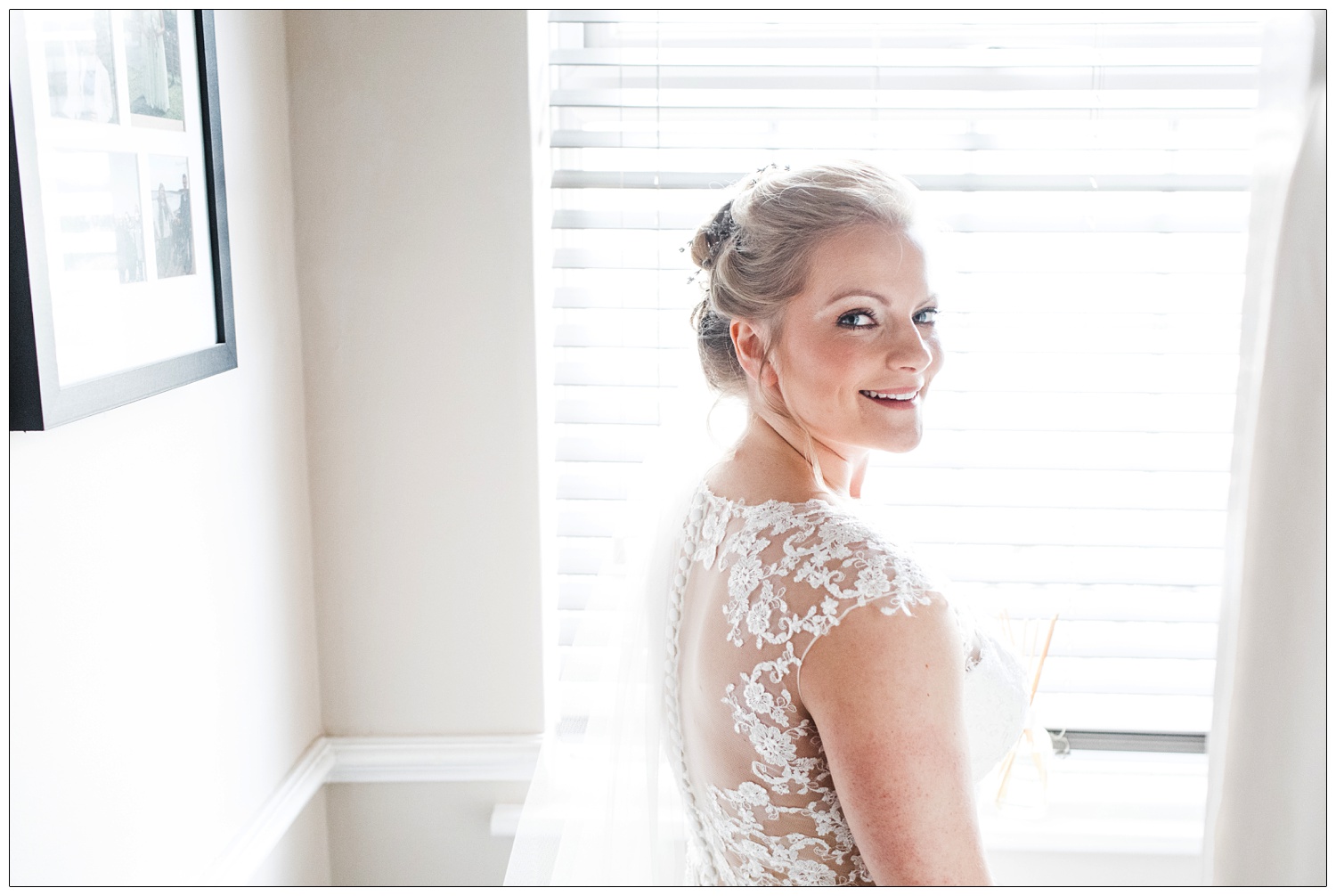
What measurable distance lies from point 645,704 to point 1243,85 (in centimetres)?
135

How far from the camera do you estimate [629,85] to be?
153 cm

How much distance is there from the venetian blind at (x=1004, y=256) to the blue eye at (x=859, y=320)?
0.59 m

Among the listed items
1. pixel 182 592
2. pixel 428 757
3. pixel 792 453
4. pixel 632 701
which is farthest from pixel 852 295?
pixel 428 757

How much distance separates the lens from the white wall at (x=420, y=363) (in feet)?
4.61

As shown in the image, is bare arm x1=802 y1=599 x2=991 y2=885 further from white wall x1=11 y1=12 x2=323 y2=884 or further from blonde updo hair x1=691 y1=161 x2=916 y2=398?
white wall x1=11 y1=12 x2=323 y2=884

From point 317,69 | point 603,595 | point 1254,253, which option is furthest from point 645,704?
point 317,69

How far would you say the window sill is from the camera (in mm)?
1589

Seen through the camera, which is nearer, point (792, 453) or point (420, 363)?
point (792, 453)

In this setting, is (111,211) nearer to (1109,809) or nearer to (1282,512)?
(1282,512)

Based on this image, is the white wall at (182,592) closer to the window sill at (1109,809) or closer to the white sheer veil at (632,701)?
the white sheer veil at (632,701)

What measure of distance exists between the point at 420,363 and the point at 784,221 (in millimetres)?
709

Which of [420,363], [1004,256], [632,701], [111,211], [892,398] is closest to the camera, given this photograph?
[111,211]

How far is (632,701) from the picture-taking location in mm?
1141

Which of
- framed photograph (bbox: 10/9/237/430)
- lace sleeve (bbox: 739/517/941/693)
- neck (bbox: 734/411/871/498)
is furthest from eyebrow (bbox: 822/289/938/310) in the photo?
framed photograph (bbox: 10/9/237/430)
